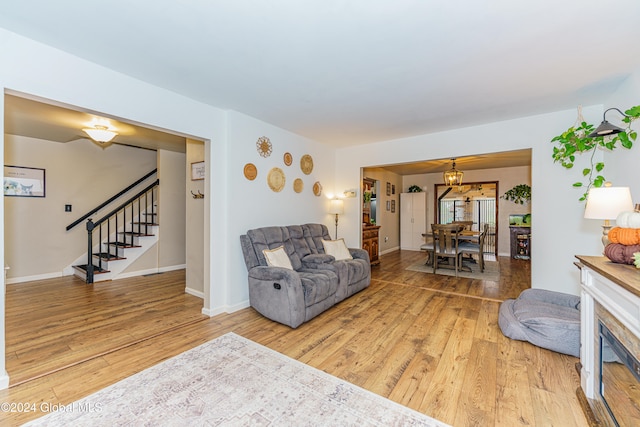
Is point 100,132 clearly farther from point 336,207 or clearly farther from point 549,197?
point 549,197

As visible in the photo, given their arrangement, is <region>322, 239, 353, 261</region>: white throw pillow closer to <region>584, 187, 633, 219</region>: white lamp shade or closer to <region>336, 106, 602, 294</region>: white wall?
<region>336, 106, 602, 294</region>: white wall

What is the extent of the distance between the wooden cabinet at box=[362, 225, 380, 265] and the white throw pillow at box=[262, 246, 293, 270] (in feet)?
8.50

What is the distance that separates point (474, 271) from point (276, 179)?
14.7 feet

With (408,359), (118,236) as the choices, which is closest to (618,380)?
(408,359)

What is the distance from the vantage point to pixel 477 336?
280cm

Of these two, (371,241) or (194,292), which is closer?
(194,292)

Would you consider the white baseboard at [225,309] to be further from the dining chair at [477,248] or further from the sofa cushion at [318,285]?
the dining chair at [477,248]

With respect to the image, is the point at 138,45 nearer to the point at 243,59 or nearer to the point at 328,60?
the point at 243,59

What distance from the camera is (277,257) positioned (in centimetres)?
350

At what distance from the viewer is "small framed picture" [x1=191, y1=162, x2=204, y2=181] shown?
13.7ft

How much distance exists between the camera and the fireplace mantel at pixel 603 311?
1257mm

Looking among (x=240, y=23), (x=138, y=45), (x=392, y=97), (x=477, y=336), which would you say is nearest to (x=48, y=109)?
(x=138, y=45)

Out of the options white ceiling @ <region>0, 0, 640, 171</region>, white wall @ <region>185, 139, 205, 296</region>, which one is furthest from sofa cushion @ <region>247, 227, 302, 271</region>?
white ceiling @ <region>0, 0, 640, 171</region>

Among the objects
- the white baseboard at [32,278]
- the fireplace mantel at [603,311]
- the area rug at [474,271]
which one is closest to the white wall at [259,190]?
the area rug at [474,271]
